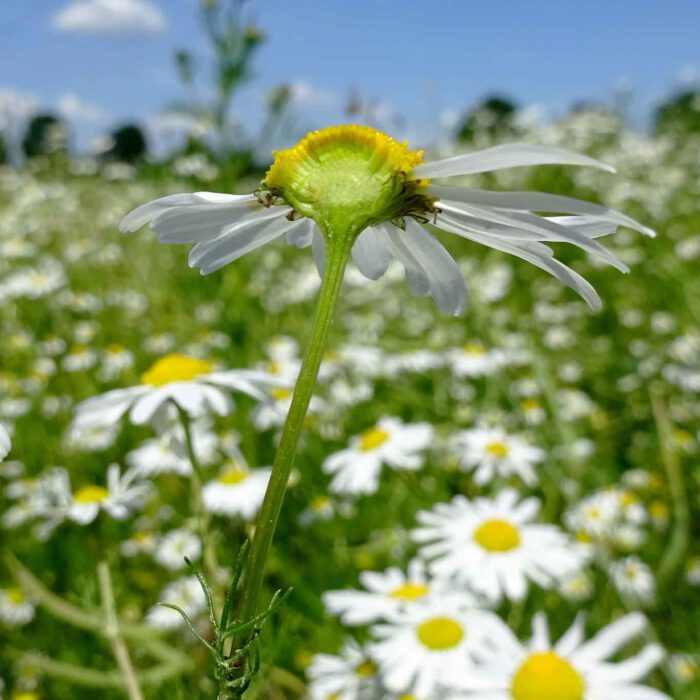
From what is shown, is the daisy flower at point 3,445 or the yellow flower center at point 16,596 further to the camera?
the yellow flower center at point 16,596

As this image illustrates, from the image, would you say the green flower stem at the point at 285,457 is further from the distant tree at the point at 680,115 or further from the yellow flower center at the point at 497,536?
the distant tree at the point at 680,115

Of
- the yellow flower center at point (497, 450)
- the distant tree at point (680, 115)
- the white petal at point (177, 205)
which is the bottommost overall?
the white petal at point (177, 205)

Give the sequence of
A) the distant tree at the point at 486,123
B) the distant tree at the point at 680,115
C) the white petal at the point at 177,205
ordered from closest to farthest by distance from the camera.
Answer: the white petal at the point at 177,205, the distant tree at the point at 486,123, the distant tree at the point at 680,115

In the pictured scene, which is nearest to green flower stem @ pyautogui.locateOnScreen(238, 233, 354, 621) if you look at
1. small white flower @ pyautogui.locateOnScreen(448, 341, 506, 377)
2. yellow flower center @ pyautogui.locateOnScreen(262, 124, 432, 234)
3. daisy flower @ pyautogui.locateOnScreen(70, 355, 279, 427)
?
yellow flower center @ pyautogui.locateOnScreen(262, 124, 432, 234)

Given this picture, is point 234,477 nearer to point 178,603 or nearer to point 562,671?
point 178,603

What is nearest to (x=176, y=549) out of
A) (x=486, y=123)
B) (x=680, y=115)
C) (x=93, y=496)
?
(x=93, y=496)

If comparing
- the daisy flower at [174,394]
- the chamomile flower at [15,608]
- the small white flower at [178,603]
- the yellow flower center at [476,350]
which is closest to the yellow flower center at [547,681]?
the daisy flower at [174,394]

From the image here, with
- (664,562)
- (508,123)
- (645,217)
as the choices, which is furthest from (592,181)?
(664,562)

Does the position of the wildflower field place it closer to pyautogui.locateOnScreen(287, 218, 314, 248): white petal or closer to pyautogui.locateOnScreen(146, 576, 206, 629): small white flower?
pyautogui.locateOnScreen(146, 576, 206, 629): small white flower
